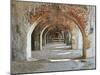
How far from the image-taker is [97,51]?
273cm

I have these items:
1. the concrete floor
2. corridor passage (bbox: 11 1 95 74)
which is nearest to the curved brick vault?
corridor passage (bbox: 11 1 95 74)

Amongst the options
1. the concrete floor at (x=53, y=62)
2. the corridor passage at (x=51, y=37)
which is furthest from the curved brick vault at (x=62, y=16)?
the concrete floor at (x=53, y=62)

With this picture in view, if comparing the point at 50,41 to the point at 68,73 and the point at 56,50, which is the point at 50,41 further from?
the point at 68,73

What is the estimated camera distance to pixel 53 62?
2.55m

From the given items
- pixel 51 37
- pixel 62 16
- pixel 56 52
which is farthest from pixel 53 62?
pixel 62 16

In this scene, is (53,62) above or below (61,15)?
below

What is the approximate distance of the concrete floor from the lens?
8.00ft

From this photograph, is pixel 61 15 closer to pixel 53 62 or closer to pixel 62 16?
pixel 62 16

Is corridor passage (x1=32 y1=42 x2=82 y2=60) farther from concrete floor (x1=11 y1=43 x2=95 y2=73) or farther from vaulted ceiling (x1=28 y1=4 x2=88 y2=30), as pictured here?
vaulted ceiling (x1=28 y1=4 x2=88 y2=30)

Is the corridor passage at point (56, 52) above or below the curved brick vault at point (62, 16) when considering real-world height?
below

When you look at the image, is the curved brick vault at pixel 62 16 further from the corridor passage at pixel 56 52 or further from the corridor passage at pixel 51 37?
the corridor passage at pixel 56 52

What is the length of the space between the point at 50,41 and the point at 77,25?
42 cm


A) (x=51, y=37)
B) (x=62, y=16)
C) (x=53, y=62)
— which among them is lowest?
(x=53, y=62)

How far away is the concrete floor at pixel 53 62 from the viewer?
244cm
